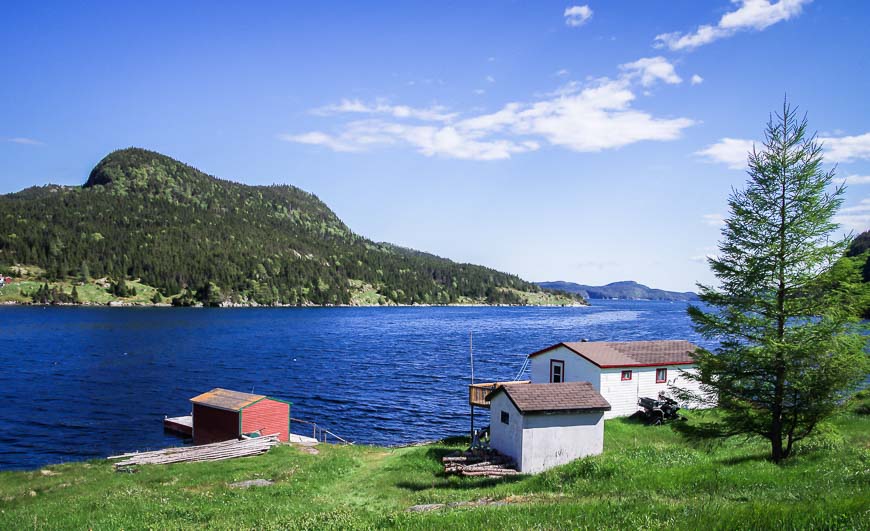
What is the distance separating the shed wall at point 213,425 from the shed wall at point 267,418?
2.48 ft

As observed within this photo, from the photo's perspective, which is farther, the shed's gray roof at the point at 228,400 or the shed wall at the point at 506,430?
the shed's gray roof at the point at 228,400

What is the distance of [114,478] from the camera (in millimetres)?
28047

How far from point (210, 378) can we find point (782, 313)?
214 ft

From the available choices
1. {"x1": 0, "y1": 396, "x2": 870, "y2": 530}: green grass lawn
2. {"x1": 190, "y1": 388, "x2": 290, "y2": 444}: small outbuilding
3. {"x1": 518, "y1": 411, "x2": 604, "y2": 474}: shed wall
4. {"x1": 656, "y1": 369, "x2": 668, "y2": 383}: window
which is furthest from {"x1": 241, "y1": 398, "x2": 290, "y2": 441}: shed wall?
{"x1": 656, "y1": 369, "x2": 668, "y2": 383}: window

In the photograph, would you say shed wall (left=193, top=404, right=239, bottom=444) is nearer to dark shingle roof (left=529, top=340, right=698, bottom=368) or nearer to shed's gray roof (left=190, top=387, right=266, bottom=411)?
shed's gray roof (left=190, top=387, right=266, bottom=411)

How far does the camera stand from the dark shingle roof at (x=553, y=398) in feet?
94.5

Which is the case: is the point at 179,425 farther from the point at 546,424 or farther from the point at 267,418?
the point at 546,424

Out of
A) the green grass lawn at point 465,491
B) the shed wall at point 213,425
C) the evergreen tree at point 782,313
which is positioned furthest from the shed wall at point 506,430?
the shed wall at point 213,425

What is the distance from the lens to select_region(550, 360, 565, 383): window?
42.3 metres

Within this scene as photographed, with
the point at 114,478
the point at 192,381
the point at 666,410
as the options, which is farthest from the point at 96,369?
the point at 666,410

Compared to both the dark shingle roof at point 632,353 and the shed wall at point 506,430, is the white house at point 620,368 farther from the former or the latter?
the shed wall at point 506,430

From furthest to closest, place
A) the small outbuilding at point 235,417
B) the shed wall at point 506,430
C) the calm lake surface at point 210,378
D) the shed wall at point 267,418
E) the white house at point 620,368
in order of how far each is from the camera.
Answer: the calm lake surface at point 210,378, the white house at point 620,368, the shed wall at point 267,418, the small outbuilding at point 235,417, the shed wall at point 506,430

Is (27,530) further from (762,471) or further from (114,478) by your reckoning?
(762,471)

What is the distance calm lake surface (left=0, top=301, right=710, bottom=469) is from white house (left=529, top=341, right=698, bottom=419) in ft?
34.3
